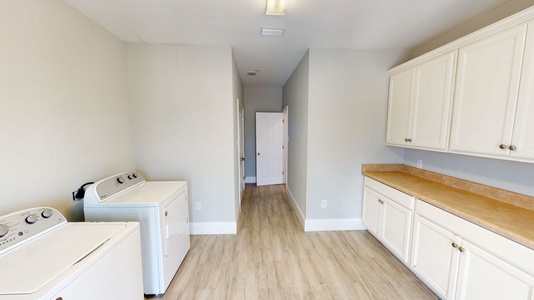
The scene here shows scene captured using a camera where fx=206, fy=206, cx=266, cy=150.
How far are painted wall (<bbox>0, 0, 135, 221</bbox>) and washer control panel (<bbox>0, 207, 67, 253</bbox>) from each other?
22cm

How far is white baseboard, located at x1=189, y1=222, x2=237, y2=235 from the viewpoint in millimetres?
2887

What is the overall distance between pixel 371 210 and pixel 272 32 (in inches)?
100.0

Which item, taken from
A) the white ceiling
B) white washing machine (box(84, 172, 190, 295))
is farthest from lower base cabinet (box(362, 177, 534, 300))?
white washing machine (box(84, 172, 190, 295))

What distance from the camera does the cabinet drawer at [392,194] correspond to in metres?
2.03

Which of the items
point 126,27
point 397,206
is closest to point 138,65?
point 126,27

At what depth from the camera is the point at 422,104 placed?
7.36 ft

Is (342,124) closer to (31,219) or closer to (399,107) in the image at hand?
(399,107)

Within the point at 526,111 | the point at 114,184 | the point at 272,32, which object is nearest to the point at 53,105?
the point at 114,184

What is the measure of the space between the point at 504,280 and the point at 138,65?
389 centimetres

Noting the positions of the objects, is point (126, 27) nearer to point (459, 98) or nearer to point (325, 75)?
point (325, 75)

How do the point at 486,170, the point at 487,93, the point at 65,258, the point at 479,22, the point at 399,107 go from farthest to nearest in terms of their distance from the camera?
the point at 399,107
the point at 479,22
the point at 486,170
the point at 487,93
the point at 65,258

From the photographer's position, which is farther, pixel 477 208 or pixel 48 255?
pixel 477 208

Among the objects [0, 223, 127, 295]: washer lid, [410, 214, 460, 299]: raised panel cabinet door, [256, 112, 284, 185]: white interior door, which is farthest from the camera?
[256, 112, 284, 185]: white interior door

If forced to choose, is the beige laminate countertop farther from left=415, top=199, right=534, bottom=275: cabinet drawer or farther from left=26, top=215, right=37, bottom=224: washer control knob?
left=26, top=215, right=37, bottom=224: washer control knob
